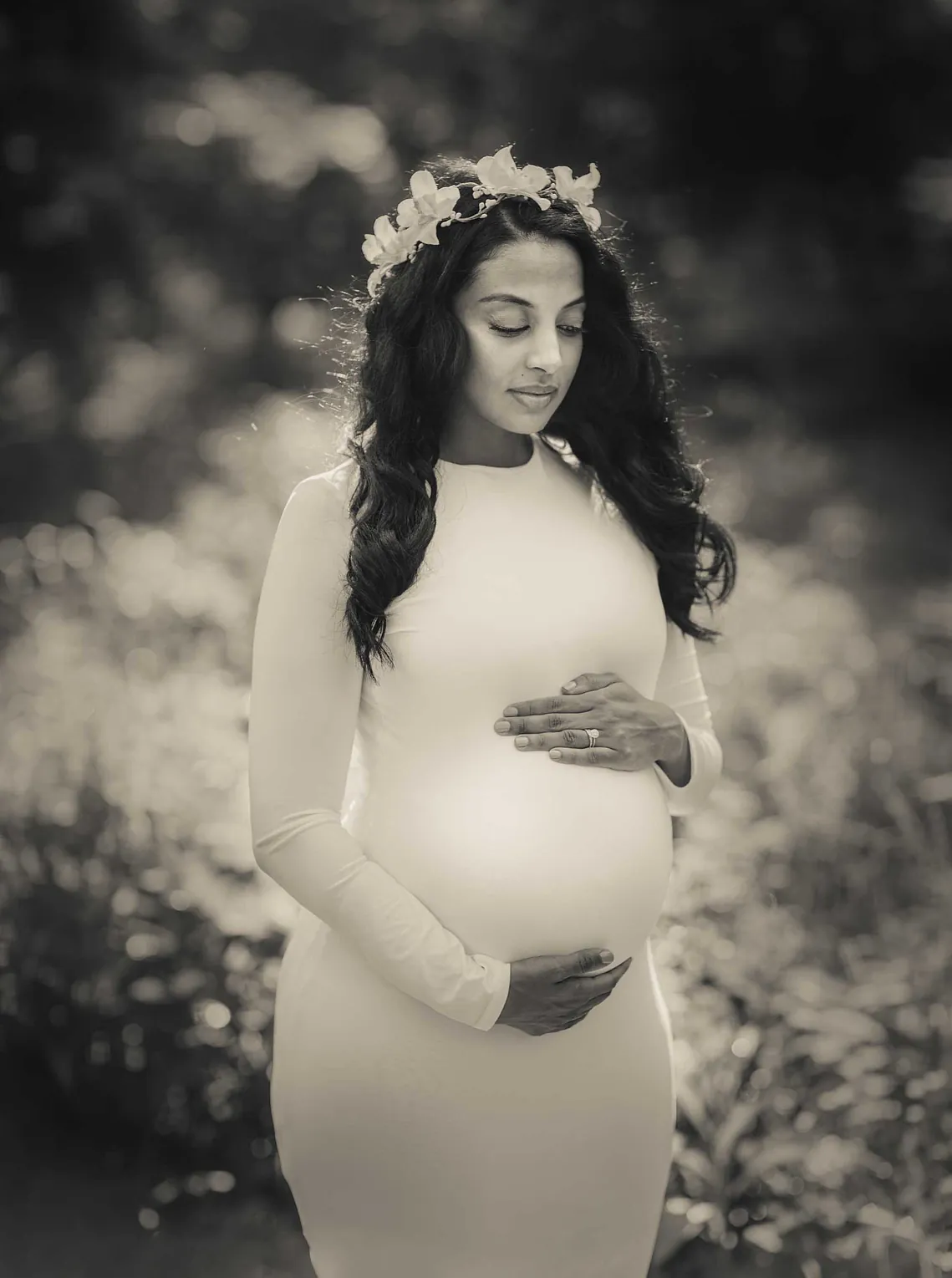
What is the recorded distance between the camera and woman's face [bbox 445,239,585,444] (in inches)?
74.4

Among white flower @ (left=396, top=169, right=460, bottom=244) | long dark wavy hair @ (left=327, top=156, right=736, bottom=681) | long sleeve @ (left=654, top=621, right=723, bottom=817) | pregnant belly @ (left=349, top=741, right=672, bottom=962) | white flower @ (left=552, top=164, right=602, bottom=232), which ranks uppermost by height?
white flower @ (left=552, top=164, right=602, bottom=232)

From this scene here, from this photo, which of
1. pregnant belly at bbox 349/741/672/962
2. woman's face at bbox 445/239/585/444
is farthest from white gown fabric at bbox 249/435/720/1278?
woman's face at bbox 445/239/585/444

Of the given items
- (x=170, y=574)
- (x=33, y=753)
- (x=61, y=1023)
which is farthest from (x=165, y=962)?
(x=170, y=574)

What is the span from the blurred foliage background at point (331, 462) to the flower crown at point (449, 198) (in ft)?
1.22

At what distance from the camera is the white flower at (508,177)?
190 cm

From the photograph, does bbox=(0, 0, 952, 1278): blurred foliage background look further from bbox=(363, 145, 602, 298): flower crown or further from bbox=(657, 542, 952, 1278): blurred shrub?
bbox=(363, 145, 602, 298): flower crown

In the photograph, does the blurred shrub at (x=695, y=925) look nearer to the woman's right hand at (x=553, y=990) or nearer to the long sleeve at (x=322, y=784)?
the woman's right hand at (x=553, y=990)

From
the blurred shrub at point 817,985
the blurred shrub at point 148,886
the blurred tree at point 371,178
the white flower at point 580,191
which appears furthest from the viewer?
the blurred tree at point 371,178

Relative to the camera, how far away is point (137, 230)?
8398mm

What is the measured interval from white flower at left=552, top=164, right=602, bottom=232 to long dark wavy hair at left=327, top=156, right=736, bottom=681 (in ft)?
0.07

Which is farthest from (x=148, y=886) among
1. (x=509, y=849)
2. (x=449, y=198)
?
(x=449, y=198)

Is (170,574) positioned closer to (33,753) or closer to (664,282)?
(33,753)

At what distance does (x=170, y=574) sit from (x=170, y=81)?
512 cm

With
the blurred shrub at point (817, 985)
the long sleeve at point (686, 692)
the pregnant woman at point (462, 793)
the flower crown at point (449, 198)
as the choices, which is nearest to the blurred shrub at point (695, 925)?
the blurred shrub at point (817, 985)
